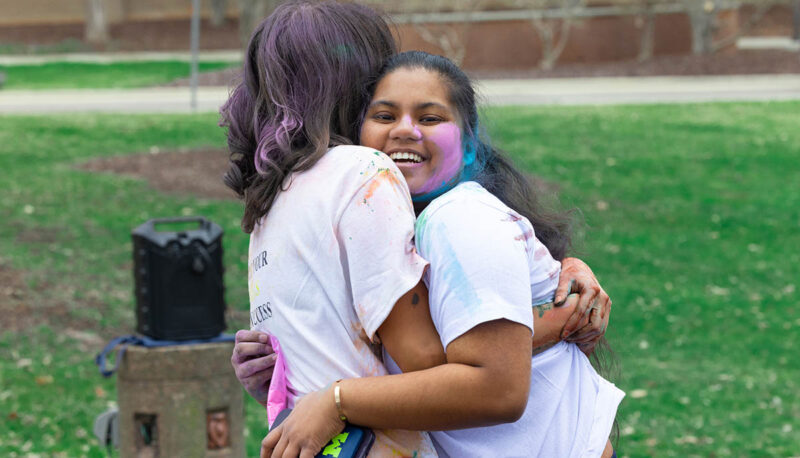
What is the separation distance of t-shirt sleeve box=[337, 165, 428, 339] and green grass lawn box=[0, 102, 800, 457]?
0.62 m

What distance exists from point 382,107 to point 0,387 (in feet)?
15.8

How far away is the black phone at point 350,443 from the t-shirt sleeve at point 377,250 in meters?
0.18

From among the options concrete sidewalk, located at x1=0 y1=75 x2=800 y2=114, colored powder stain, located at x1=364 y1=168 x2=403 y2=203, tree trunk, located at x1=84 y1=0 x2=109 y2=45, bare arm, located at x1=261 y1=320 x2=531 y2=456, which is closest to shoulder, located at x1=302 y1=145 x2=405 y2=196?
colored powder stain, located at x1=364 y1=168 x2=403 y2=203

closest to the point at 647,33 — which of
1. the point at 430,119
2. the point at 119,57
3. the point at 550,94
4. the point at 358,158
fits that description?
the point at 550,94

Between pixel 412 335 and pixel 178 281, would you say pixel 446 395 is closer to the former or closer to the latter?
pixel 412 335

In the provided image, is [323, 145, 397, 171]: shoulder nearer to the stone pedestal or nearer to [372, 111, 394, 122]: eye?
[372, 111, 394, 122]: eye

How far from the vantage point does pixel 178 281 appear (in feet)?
14.1

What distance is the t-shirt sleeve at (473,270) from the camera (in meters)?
1.81

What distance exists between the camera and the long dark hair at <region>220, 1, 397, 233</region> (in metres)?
2.02

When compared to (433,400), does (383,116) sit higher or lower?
higher

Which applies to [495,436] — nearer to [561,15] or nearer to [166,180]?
[166,180]

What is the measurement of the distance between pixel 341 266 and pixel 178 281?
2.51 m

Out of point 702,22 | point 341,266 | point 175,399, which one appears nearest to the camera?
point 341,266

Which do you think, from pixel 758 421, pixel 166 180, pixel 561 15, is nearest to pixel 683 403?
pixel 758 421
